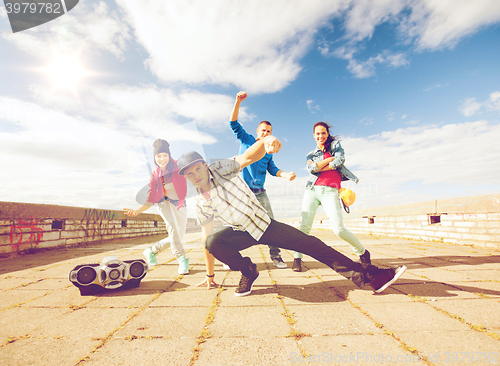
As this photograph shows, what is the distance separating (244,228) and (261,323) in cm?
85

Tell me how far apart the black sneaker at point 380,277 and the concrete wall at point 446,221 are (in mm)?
4073

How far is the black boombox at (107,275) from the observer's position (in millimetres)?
2330

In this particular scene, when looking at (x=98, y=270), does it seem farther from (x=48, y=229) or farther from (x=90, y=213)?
(x=90, y=213)

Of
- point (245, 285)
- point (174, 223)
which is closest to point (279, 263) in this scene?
point (245, 285)

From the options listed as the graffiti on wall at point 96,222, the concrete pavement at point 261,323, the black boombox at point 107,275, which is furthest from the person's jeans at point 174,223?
the graffiti on wall at point 96,222

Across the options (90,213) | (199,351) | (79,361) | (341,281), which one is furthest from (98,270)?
(90,213)

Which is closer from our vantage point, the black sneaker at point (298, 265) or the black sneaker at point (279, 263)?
the black sneaker at point (298, 265)

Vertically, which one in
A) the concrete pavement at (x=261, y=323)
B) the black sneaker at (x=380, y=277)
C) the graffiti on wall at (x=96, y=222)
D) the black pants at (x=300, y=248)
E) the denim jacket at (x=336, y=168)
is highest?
the denim jacket at (x=336, y=168)

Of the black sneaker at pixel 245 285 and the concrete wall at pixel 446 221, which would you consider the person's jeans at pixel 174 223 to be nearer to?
the black sneaker at pixel 245 285

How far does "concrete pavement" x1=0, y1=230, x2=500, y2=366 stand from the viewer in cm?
129

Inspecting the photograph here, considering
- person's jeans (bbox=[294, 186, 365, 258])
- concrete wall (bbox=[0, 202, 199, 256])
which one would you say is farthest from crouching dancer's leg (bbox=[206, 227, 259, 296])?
concrete wall (bbox=[0, 202, 199, 256])

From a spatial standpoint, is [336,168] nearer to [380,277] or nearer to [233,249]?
[380,277]

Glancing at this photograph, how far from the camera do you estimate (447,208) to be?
5.72 m

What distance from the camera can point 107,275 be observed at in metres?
2.41
